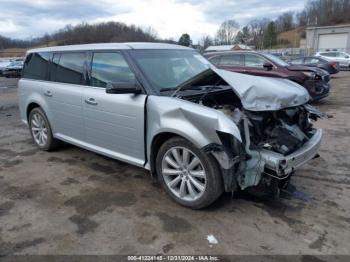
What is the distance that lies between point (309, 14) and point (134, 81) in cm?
10820

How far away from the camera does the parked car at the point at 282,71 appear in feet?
30.0

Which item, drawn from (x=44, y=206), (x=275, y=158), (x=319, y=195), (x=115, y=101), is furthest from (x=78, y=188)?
(x=319, y=195)

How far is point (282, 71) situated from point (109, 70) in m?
6.47

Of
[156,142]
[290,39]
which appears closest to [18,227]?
[156,142]

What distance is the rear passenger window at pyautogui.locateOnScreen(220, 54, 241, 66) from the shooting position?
10.3m

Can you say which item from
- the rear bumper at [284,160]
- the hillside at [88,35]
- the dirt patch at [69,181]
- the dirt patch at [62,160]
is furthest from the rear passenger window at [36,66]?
the hillside at [88,35]

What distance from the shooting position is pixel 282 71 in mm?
9203

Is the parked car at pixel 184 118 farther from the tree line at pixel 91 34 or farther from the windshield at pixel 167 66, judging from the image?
the tree line at pixel 91 34

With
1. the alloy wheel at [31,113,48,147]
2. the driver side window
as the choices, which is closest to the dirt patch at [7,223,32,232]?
the alloy wheel at [31,113,48,147]

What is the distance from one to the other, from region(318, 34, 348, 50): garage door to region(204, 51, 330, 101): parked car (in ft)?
151

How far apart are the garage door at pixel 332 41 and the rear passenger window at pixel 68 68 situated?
5288 centimetres

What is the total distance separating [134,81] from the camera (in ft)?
12.4

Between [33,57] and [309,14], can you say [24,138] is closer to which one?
[33,57]

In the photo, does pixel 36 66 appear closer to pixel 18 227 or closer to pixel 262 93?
pixel 18 227
